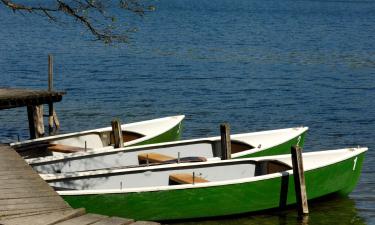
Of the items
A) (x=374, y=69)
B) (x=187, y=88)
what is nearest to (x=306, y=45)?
(x=374, y=69)

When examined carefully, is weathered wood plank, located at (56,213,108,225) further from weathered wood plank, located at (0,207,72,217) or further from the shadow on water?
the shadow on water

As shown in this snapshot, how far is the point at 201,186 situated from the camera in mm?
19422

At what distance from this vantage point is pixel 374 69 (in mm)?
57594

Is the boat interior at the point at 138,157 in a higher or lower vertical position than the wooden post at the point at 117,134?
lower

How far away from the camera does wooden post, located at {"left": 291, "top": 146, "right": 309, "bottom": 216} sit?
2008 centimetres

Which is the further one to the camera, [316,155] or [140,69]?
[140,69]

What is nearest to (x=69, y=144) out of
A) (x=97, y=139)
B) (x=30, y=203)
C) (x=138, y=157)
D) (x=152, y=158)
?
(x=97, y=139)

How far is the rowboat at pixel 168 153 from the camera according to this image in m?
21.7

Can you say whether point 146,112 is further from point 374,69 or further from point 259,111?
point 374,69

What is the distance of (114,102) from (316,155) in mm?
19800

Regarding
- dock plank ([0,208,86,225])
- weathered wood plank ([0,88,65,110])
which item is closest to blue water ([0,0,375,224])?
dock plank ([0,208,86,225])

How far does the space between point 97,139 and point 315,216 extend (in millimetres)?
6777

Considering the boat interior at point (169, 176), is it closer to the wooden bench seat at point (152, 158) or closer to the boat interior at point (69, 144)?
the wooden bench seat at point (152, 158)

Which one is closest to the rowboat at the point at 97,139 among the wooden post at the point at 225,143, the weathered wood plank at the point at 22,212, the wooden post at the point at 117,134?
the wooden post at the point at 117,134
